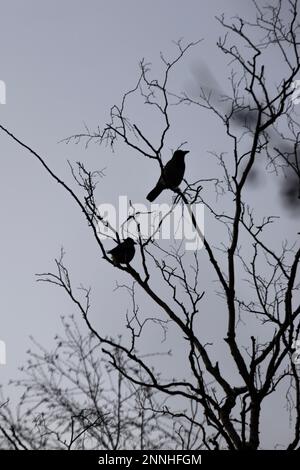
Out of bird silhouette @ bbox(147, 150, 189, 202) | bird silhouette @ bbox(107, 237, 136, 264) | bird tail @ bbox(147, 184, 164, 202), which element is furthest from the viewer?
bird tail @ bbox(147, 184, 164, 202)

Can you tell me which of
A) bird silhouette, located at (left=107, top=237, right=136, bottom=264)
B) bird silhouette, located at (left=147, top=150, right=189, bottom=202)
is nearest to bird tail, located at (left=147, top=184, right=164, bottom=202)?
bird silhouette, located at (left=147, top=150, right=189, bottom=202)

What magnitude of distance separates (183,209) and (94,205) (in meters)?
0.83

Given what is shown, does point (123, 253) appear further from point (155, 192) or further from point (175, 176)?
point (155, 192)

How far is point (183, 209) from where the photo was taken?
16.1ft

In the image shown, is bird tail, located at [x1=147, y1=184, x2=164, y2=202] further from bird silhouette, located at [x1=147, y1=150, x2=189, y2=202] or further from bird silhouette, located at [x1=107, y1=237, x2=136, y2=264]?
bird silhouette, located at [x1=107, y1=237, x2=136, y2=264]

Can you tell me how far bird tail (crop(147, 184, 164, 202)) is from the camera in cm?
716

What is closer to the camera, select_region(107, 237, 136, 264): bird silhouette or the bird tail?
select_region(107, 237, 136, 264): bird silhouette

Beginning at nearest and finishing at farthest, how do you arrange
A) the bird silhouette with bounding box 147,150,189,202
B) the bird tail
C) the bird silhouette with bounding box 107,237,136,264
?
the bird silhouette with bounding box 107,237,136,264 < the bird silhouette with bounding box 147,150,189,202 < the bird tail

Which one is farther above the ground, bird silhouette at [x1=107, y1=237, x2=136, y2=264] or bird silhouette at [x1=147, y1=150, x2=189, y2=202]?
bird silhouette at [x1=147, y1=150, x2=189, y2=202]

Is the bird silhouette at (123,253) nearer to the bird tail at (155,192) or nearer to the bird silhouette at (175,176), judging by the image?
the bird silhouette at (175,176)

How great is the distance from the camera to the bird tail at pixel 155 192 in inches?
282

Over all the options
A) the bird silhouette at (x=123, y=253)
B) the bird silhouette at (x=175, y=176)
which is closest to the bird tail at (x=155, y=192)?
the bird silhouette at (x=175, y=176)
